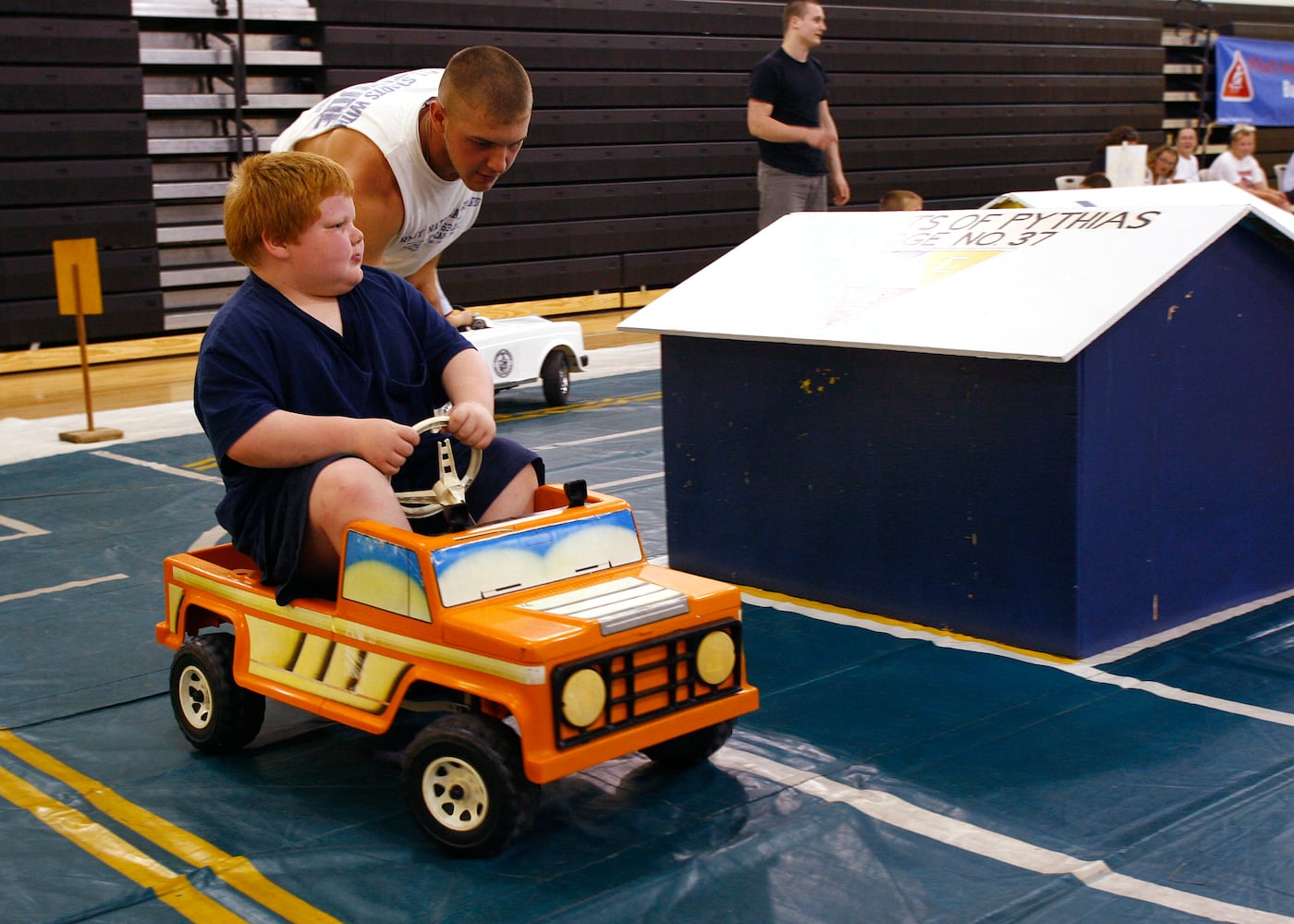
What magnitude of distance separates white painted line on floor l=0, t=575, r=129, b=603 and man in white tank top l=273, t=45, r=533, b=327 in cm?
134

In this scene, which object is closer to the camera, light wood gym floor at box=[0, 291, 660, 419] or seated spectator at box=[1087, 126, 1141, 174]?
light wood gym floor at box=[0, 291, 660, 419]

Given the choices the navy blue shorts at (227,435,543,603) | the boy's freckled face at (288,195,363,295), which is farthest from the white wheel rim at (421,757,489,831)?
the boy's freckled face at (288,195,363,295)

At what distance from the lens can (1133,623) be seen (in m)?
3.02

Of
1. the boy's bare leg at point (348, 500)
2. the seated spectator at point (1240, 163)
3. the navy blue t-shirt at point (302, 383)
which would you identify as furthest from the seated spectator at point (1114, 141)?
the boy's bare leg at point (348, 500)

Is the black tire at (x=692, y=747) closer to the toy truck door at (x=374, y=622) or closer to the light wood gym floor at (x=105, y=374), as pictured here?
the toy truck door at (x=374, y=622)

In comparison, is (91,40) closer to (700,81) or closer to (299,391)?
(700,81)

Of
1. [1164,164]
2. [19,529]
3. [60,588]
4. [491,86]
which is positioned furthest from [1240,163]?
[60,588]

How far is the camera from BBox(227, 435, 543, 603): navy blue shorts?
2.41m

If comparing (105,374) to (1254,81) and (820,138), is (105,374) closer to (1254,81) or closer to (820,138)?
(820,138)

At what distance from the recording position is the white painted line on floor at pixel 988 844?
1.89 meters

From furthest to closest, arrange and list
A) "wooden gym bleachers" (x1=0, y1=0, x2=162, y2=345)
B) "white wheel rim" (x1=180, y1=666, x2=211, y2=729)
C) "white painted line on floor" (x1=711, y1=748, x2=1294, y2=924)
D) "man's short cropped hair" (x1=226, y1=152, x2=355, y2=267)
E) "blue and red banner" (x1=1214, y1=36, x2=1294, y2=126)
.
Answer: "blue and red banner" (x1=1214, y1=36, x2=1294, y2=126), "wooden gym bleachers" (x1=0, y1=0, x2=162, y2=345), "white wheel rim" (x1=180, y1=666, x2=211, y2=729), "man's short cropped hair" (x1=226, y1=152, x2=355, y2=267), "white painted line on floor" (x1=711, y1=748, x2=1294, y2=924)

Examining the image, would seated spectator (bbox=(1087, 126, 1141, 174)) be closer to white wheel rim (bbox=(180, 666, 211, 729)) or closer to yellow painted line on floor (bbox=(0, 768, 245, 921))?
white wheel rim (bbox=(180, 666, 211, 729))

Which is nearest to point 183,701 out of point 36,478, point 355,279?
point 355,279

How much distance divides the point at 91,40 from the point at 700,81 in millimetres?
5384
